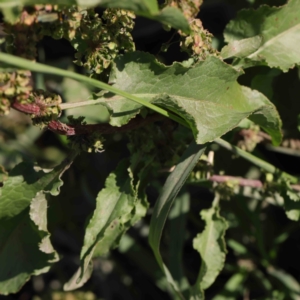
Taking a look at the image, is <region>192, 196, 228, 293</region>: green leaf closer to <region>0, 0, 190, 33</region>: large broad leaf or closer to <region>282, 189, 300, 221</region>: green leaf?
<region>282, 189, 300, 221</region>: green leaf

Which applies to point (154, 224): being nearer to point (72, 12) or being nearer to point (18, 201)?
point (18, 201)

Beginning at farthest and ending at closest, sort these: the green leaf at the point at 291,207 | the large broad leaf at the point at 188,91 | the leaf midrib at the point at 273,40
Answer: the green leaf at the point at 291,207 → the leaf midrib at the point at 273,40 → the large broad leaf at the point at 188,91

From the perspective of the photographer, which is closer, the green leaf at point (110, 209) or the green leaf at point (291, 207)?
the green leaf at point (110, 209)

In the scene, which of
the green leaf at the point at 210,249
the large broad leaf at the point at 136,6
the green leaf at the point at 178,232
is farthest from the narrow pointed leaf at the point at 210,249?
the large broad leaf at the point at 136,6

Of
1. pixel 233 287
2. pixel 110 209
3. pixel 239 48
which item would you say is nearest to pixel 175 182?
pixel 110 209

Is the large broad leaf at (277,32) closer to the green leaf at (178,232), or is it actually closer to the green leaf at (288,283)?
the green leaf at (178,232)

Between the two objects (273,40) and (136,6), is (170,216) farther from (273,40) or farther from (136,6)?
(136,6)

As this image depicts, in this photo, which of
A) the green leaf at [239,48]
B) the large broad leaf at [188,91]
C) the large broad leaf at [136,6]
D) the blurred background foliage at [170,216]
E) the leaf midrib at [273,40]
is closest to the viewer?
the large broad leaf at [136,6]

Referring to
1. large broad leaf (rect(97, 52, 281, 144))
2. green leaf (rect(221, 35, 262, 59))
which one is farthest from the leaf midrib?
large broad leaf (rect(97, 52, 281, 144))
